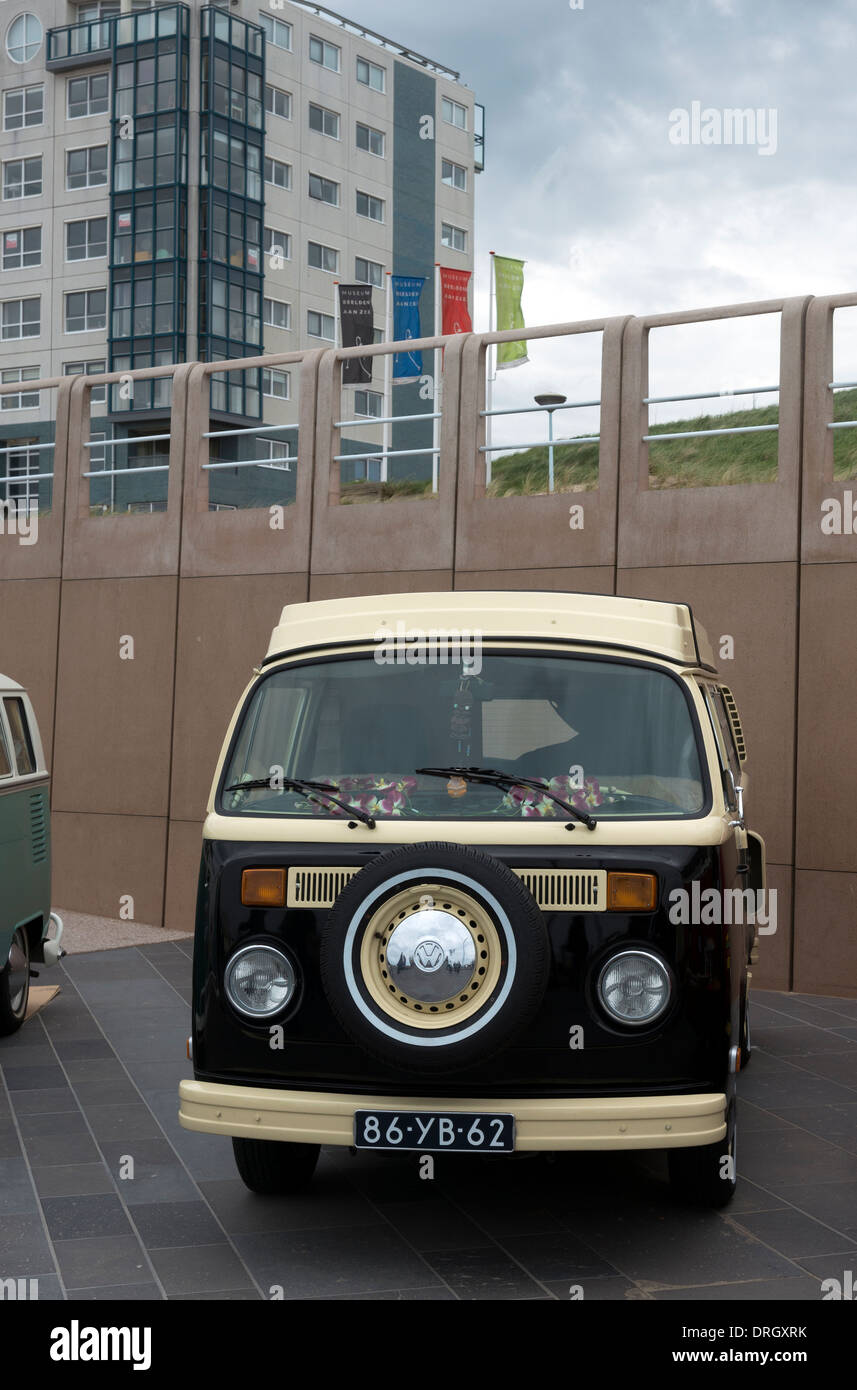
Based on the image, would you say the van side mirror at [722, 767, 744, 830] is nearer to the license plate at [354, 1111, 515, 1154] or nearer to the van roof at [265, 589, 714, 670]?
the van roof at [265, 589, 714, 670]

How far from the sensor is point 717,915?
189 inches

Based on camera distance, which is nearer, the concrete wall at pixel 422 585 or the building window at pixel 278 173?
the concrete wall at pixel 422 585

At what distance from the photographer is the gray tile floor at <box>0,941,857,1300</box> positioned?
4.62 meters

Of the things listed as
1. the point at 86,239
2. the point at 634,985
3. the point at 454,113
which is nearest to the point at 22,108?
the point at 86,239

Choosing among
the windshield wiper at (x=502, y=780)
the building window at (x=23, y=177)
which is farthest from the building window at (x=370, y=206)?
the windshield wiper at (x=502, y=780)

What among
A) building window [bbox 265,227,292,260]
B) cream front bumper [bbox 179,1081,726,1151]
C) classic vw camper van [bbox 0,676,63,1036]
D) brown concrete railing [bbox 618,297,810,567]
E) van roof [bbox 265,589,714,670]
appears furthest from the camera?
building window [bbox 265,227,292,260]

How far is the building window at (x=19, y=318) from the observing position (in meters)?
52.9

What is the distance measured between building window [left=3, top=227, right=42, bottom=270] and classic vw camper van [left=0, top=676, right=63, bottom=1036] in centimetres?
4922

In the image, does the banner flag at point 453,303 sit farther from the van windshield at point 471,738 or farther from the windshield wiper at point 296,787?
the windshield wiper at point 296,787

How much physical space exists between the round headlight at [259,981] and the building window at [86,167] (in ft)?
172

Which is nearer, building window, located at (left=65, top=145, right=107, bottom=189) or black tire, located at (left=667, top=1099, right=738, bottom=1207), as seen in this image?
black tire, located at (left=667, top=1099, right=738, bottom=1207)

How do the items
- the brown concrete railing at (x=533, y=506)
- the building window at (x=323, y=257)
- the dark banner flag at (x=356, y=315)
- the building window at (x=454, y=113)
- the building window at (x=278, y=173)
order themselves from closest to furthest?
the brown concrete railing at (x=533, y=506), the dark banner flag at (x=356, y=315), the building window at (x=278, y=173), the building window at (x=323, y=257), the building window at (x=454, y=113)

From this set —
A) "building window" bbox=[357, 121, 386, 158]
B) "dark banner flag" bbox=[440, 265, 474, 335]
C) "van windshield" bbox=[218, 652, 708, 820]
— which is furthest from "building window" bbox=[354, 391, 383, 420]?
"van windshield" bbox=[218, 652, 708, 820]
